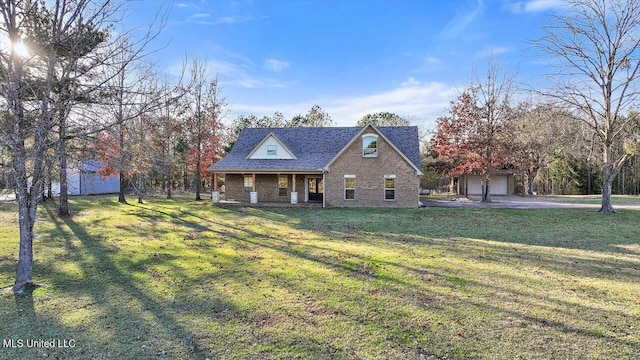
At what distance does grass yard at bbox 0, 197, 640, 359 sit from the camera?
430 centimetres

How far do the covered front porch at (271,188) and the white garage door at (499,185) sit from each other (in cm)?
2095

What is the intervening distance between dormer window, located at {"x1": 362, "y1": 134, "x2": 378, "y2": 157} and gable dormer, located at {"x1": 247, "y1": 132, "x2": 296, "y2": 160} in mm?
5429

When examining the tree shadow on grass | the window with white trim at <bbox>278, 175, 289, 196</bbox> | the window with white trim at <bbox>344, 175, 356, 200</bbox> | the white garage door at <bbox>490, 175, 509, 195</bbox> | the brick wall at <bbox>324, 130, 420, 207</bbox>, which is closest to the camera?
the tree shadow on grass

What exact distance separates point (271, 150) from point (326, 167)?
483 cm

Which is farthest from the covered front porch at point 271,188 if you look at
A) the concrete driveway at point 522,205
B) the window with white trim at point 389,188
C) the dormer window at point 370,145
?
the concrete driveway at point 522,205

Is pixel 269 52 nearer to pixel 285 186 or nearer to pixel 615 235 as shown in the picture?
pixel 285 186

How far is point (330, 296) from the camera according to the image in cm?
604

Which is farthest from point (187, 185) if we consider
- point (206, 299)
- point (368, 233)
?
point (206, 299)

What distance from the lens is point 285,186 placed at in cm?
2425

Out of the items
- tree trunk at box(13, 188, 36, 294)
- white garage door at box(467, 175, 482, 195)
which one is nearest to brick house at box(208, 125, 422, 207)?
white garage door at box(467, 175, 482, 195)

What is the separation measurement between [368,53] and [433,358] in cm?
1912

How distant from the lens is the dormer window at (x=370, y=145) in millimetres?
21500

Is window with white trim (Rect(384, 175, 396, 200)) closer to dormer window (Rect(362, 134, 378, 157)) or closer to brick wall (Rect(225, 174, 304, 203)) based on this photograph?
dormer window (Rect(362, 134, 378, 157))

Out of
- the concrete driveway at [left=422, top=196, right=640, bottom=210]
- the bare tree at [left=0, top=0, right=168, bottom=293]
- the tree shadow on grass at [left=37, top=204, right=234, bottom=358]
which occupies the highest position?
the bare tree at [left=0, top=0, right=168, bottom=293]
